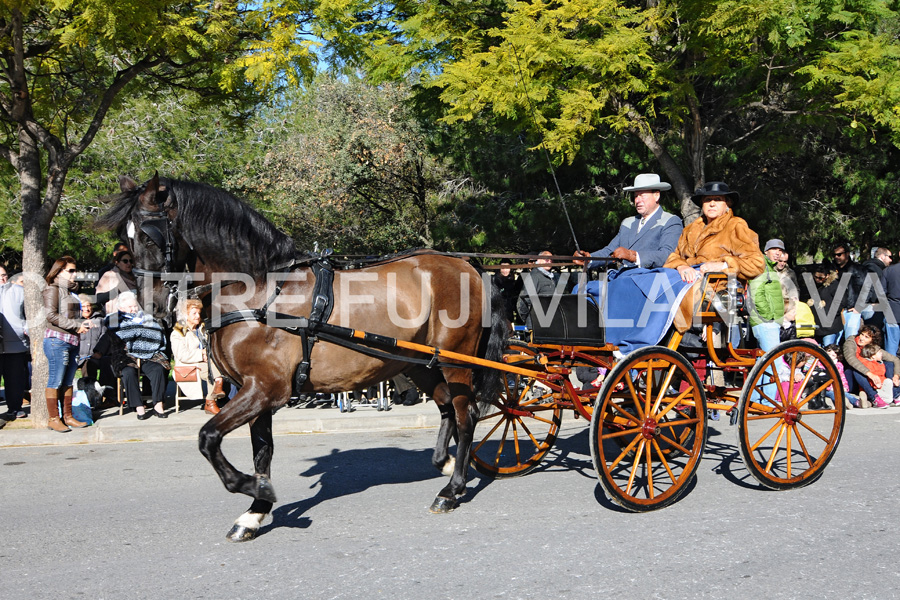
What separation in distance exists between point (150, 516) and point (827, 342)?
10.0 metres

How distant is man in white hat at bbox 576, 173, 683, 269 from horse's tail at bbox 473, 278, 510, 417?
0.78 metres

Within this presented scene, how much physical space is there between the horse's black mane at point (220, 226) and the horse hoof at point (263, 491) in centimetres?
131

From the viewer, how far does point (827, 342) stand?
11852 millimetres

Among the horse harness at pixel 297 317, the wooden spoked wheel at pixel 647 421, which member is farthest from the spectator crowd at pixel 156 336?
the horse harness at pixel 297 317

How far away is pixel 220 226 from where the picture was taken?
5016 millimetres

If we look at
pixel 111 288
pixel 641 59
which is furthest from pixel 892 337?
pixel 111 288

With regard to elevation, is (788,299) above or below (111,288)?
below

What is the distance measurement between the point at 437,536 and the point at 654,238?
2906 mm

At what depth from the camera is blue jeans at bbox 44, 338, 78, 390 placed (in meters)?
8.95

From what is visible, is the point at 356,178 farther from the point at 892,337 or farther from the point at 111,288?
the point at 892,337

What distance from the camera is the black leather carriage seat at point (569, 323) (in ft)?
19.8

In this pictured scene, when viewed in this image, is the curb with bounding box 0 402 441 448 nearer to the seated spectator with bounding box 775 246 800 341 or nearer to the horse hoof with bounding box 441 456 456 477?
the horse hoof with bounding box 441 456 456 477

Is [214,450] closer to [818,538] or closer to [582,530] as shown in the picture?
[582,530]

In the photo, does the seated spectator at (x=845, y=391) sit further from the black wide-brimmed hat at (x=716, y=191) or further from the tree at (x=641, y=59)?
the black wide-brimmed hat at (x=716, y=191)
